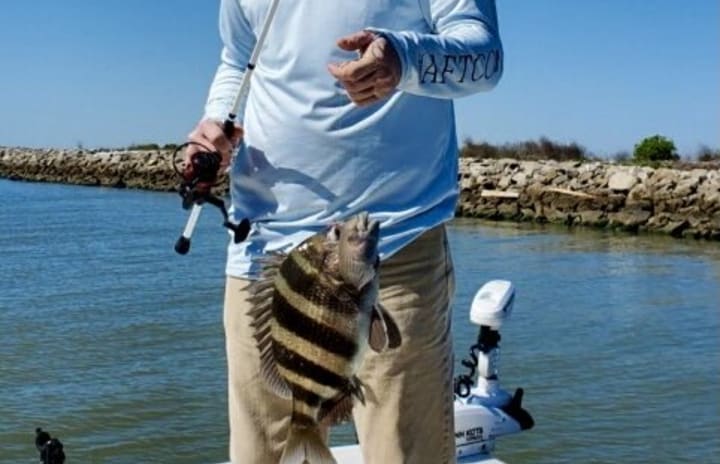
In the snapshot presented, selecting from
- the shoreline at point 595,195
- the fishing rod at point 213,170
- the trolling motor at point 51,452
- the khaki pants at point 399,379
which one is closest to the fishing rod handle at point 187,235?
the fishing rod at point 213,170

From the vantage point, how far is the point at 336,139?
2379 mm

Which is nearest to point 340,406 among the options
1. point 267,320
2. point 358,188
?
point 267,320

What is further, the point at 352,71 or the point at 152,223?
the point at 152,223

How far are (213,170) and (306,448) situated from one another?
674mm

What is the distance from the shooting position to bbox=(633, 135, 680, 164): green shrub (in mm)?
37188

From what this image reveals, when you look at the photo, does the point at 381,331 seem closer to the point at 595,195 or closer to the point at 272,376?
the point at 272,376

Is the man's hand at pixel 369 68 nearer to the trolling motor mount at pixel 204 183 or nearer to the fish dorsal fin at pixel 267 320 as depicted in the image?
the fish dorsal fin at pixel 267 320

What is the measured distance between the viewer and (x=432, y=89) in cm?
203

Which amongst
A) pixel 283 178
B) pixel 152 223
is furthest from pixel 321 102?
pixel 152 223

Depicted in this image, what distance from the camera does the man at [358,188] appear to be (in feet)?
7.75

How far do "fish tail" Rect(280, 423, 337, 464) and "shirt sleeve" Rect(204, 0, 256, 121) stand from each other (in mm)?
841

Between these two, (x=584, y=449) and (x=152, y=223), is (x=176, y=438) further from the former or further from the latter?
(x=152, y=223)

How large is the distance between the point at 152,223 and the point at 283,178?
3118cm

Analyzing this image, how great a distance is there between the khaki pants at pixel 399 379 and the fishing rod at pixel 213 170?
179 millimetres
